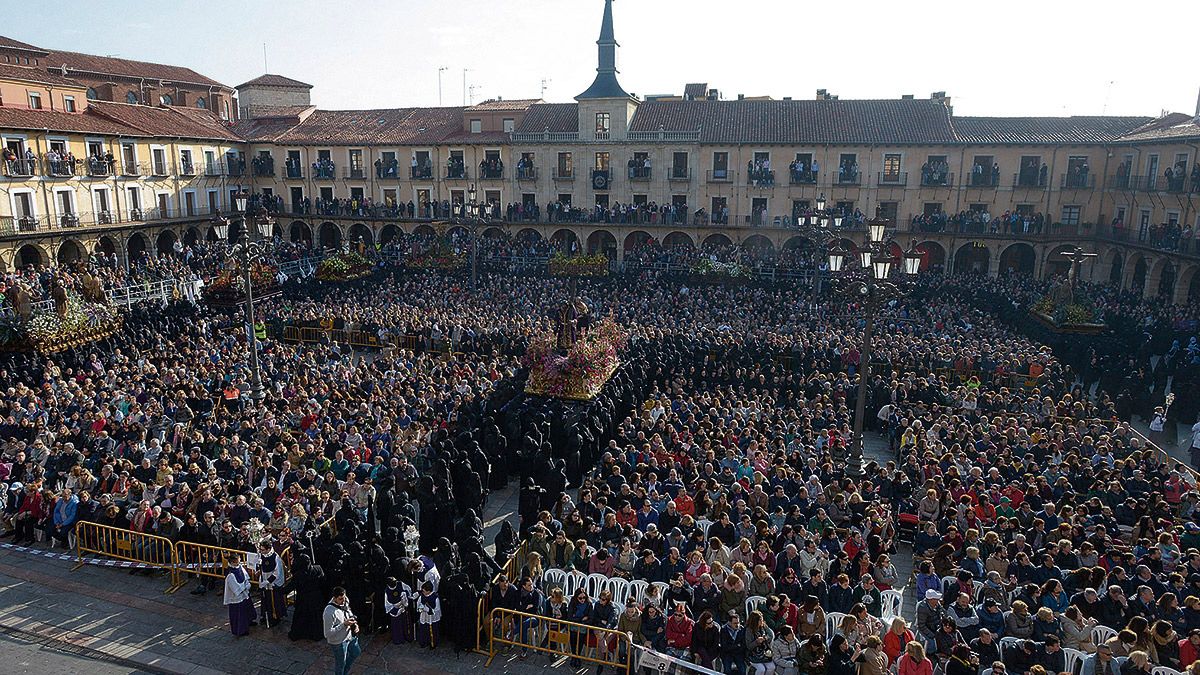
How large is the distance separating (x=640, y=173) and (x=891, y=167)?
12760mm

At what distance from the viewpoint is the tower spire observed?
41.0m

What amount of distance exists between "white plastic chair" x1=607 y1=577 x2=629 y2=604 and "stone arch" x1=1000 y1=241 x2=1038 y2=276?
34.7m

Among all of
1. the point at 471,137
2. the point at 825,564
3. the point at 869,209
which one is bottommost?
the point at 825,564

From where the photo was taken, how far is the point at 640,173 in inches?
1636

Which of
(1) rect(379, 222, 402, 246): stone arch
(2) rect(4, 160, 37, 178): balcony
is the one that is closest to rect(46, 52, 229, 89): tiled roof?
(2) rect(4, 160, 37, 178): balcony

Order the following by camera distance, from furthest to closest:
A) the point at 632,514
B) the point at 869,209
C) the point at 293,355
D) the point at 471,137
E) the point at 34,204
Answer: the point at 471,137 → the point at 869,209 → the point at 34,204 → the point at 293,355 → the point at 632,514

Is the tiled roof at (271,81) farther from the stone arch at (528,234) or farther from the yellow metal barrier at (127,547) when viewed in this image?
the yellow metal barrier at (127,547)

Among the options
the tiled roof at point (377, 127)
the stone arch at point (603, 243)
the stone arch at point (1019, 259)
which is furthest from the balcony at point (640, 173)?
the stone arch at point (1019, 259)

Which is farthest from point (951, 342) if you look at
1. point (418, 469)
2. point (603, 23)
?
point (603, 23)

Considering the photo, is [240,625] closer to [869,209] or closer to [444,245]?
[444,245]

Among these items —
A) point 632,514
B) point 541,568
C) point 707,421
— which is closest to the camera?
point 541,568

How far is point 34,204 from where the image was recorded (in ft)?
113

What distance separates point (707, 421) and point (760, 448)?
1849mm

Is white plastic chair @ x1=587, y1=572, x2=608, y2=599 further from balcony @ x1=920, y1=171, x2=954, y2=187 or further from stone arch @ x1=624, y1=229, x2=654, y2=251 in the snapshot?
balcony @ x1=920, y1=171, x2=954, y2=187
